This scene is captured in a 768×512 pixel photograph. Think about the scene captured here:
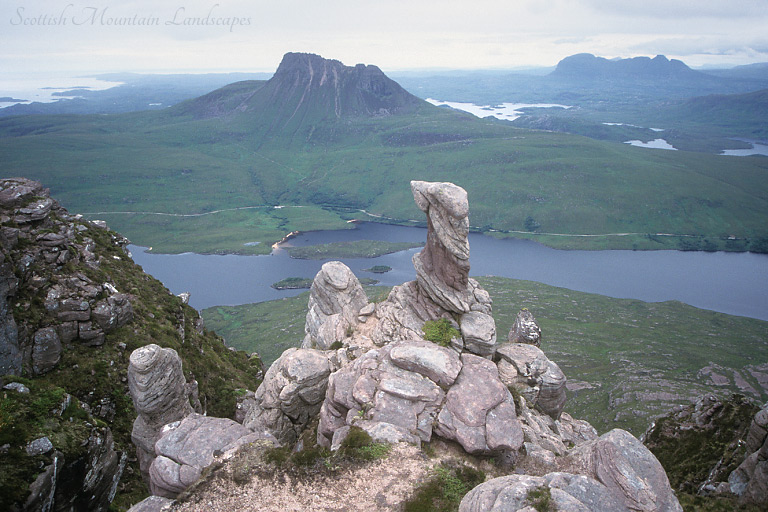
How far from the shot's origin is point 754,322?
411ft

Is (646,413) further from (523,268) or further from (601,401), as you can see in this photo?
(523,268)

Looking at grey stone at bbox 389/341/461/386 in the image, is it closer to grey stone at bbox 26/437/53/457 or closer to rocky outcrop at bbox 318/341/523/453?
rocky outcrop at bbox 318/341/523/453

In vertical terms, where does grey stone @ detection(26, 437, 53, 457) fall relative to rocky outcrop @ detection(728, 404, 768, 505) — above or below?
above

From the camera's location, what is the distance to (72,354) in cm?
3241

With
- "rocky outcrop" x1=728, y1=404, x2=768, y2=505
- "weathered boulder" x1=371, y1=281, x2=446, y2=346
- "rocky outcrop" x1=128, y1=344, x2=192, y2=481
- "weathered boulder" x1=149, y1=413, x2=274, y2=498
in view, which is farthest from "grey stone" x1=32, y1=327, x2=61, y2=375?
"rocky outcrop" x1=728, y1=404, x2=768, y2=505

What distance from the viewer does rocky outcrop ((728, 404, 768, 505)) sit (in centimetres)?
2550

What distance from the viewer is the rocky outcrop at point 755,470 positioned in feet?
83.7

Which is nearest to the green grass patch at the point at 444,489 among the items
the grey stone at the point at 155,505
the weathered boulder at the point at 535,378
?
the grey stone at the point at 155,505

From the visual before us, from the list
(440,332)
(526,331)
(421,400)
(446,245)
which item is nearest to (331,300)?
(440,332)

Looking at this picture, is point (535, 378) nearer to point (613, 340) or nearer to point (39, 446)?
point (39, 446)

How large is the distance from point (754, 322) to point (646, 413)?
83.3m

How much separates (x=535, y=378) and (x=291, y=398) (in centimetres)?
1721

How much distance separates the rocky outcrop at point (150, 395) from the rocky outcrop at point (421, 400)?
11262 mm

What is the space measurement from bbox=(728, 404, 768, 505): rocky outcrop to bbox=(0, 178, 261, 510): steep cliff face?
3554 cm
